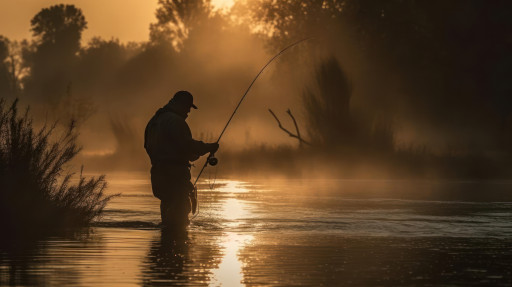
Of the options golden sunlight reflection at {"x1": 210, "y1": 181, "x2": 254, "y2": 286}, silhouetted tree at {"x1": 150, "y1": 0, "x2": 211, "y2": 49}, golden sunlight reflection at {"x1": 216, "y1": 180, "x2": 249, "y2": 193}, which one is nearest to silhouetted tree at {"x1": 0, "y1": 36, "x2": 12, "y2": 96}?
silhouetted tree at {"x1": 150, "y1": 0, "x2": 211, "y2": 49}

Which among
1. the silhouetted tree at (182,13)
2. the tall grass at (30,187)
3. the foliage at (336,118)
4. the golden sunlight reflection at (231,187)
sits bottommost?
the tall grass at (30,187)

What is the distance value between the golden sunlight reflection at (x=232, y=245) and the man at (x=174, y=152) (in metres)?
0.78

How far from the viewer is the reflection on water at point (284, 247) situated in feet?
38.8

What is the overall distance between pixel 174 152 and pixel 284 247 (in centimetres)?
218

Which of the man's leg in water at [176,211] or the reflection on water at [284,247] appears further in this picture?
the man's leg in water at [176,211]

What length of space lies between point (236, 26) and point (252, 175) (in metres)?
87.9

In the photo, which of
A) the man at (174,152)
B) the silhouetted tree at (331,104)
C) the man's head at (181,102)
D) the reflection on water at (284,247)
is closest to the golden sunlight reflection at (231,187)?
the reflection on water at (284,247)

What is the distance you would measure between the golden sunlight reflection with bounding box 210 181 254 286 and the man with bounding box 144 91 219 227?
2.56 feet

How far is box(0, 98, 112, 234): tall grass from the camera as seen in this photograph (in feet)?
53.1

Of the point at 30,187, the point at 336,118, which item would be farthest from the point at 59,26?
the point at 30,187

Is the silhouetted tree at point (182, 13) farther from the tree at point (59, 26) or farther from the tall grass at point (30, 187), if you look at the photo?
the tall grass at point (30, 187)

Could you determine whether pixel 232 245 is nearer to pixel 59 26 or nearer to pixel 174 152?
pixel 174 152

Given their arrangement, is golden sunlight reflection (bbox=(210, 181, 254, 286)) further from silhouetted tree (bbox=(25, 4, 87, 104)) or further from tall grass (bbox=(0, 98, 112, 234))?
silhouetted tree (bbox=(25, 4, 87, 104))

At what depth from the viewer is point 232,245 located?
49.1 ft
